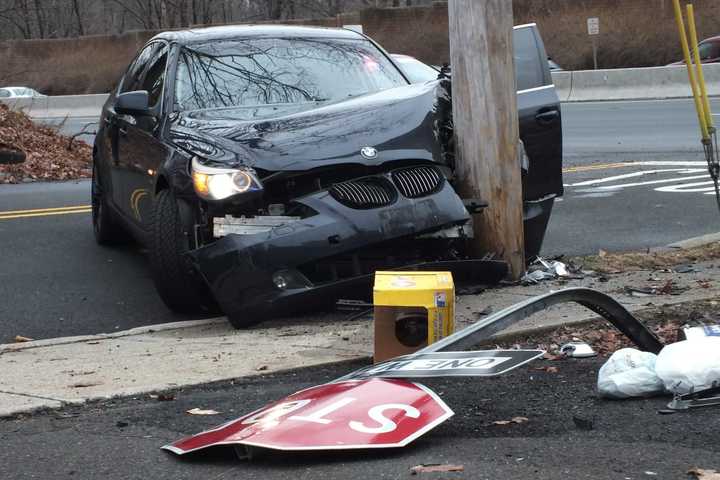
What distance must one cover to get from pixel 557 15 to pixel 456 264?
41072 millimetres

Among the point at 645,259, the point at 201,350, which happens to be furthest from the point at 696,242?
the point at 201,350

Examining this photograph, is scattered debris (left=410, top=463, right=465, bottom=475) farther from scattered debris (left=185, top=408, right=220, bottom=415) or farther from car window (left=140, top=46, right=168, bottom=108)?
car window (left=140, top=46, right=168, bottom=108)

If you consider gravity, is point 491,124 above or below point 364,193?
above

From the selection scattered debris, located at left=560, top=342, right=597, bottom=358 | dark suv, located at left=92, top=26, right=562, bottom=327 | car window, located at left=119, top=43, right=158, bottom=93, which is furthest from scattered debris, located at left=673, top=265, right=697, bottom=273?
car window, located at left=119, top=43, right=158, bottom=93

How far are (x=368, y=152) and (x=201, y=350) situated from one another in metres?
1.46

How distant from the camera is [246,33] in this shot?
26.7 feet

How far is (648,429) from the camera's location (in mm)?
4156

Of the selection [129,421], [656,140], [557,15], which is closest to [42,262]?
[129,421]

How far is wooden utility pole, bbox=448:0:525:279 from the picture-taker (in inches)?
283

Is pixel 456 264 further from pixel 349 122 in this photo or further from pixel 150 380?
pixel 150 380

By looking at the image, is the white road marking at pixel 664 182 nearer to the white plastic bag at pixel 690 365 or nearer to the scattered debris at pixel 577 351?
the scattered debris at pixel 577 351

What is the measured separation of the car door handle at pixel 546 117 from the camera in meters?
7.64

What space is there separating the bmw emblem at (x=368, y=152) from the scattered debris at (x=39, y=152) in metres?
Result: 9.18

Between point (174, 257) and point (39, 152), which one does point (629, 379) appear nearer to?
point (174, 257)
